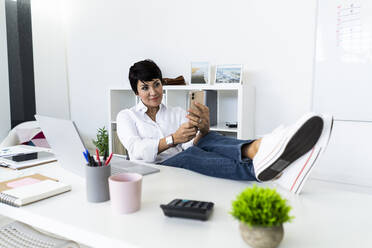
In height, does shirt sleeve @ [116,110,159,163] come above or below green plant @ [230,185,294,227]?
below

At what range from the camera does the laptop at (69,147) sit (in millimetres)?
948

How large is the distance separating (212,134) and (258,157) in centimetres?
42

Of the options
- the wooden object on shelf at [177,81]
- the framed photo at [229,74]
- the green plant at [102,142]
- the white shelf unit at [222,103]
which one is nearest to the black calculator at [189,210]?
the white shelf unit at [222,103]

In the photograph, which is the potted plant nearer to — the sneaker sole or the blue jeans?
the sneaker sole

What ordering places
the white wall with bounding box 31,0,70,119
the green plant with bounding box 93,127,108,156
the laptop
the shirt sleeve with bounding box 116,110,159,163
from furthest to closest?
the white wall with bounding box 31,0,70,119, the green plant with bounding box 93,127,108,156, the shirt sleeve with bounding box 116,110,159,163, the laptop

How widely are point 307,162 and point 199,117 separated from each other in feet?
2.11

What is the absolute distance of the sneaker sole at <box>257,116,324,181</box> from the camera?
32.6 inches

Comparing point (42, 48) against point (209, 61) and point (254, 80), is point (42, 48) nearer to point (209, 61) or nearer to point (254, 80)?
point (209, 61)

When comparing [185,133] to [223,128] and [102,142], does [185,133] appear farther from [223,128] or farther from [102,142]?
[102,142]

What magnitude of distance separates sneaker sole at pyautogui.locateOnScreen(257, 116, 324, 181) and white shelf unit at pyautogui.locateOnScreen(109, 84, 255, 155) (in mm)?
1579

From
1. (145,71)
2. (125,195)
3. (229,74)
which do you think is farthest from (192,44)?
(125,195)

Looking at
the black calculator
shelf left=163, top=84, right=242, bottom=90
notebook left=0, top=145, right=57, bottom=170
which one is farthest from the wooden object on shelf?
the black calculator

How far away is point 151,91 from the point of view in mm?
1907

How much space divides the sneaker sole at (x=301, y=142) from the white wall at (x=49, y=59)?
3540 mm
